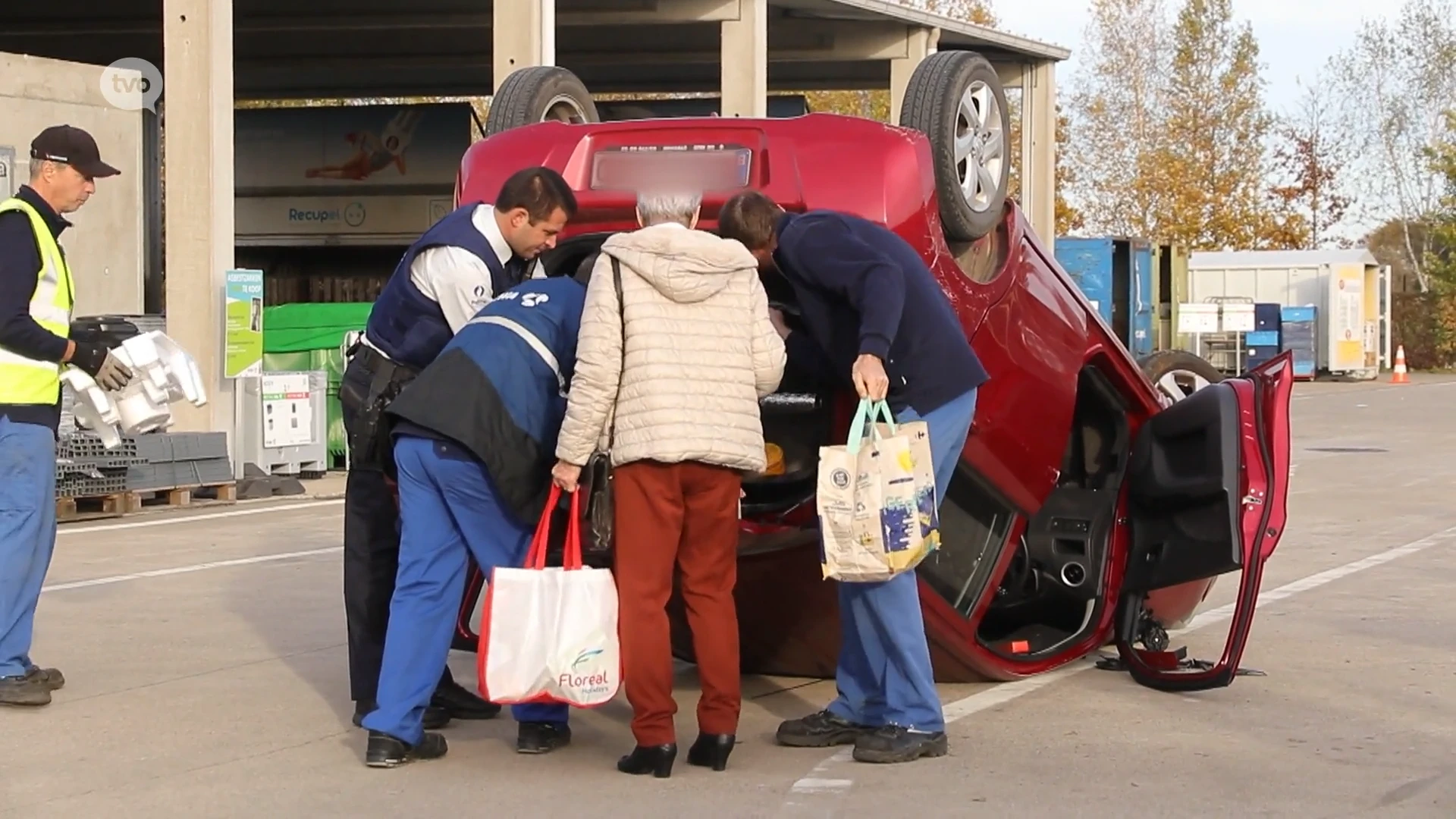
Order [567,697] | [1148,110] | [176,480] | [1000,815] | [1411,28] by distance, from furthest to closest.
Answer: [1411,28]
[1148,110]
[176,480]
[567,697]
[1000,815]

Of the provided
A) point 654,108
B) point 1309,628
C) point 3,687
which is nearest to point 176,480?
point 3,687

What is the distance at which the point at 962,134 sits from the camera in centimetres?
708

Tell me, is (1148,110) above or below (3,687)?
above

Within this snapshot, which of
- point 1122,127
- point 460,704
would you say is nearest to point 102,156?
point 460,704

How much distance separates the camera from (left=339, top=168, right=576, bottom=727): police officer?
6.16 metres

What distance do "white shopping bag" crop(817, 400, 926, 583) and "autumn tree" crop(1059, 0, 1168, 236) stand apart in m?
51.7

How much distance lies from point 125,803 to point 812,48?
27273 millimetres

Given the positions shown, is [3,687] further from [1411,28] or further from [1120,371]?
[1411,28]

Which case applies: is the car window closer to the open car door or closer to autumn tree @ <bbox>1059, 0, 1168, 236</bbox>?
the open car door

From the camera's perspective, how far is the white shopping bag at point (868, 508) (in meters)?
5.79

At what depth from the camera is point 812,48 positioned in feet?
104

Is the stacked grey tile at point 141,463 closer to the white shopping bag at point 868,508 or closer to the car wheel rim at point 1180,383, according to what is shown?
the car wheel rim at point 1180,383

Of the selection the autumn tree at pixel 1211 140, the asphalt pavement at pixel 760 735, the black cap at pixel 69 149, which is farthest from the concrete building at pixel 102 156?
the autumn tree at pixel 1211 140

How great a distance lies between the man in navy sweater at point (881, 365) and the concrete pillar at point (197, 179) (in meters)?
12.5
